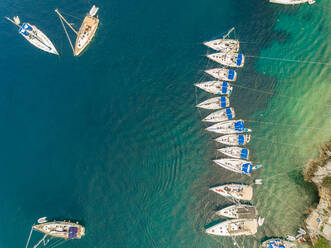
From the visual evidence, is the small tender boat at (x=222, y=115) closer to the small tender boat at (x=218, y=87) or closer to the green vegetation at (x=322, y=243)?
the small tender boat at (x=218, y=87)

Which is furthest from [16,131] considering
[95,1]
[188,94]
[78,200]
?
[188,94]

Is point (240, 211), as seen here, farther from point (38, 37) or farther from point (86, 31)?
point (38, 37)

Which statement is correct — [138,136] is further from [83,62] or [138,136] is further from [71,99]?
[83,62]

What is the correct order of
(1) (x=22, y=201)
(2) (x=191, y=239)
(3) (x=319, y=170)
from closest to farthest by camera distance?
(3) (x=319, y=170), (2) (x=191, y=239), (1) (x=22, y=201)

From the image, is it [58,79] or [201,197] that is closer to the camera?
[201,197]

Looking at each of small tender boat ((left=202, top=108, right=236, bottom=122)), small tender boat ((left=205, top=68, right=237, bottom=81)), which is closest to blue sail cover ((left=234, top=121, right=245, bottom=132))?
small tender boat ((left=202, top=108, right=236, bottom=122))

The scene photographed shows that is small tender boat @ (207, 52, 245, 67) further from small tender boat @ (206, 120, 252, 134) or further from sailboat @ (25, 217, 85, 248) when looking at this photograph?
sailboat @ (25, 217, 85, 248)

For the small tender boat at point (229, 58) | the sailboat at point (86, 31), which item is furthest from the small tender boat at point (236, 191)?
the sailboat at point (86, 31)
